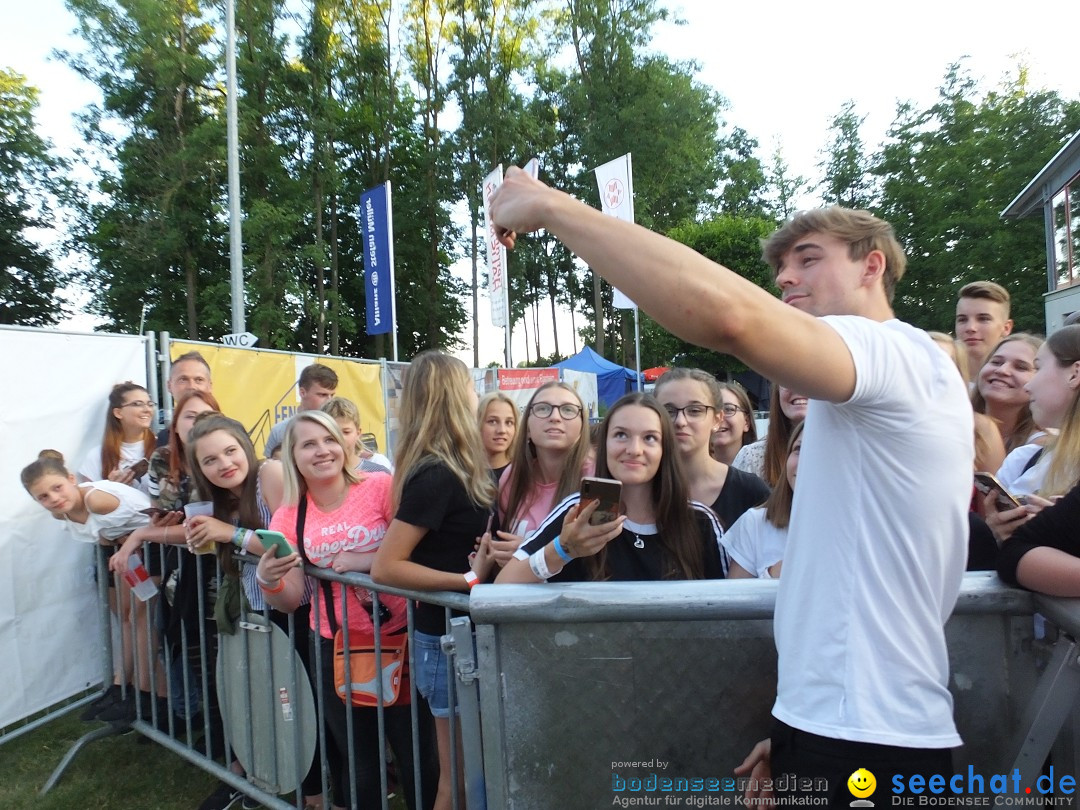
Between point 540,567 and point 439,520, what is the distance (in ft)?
2.41

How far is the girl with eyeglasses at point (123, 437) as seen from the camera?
14.4 ft

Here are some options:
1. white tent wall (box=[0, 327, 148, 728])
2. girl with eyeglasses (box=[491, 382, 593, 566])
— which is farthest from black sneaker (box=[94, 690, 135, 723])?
girl with eyeglasses (box=[491, 382, 593, 566])

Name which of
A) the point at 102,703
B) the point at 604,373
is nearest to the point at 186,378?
the point at 102,703

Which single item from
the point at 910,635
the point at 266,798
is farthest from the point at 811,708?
the point at 266,798

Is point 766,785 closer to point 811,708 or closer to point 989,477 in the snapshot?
point 811,708

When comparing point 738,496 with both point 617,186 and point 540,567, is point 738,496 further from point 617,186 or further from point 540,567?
point 617,186

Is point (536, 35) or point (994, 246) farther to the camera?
point (536, 35)

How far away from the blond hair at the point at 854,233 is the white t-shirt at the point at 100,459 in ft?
13.4

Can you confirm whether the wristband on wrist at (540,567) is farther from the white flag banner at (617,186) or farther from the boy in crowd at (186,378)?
the white flag banner at (617,186)

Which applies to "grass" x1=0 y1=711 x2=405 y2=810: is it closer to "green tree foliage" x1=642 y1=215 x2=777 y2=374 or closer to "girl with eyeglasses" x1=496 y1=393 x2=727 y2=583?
Answer: "girl with eyeglasses" x1=496 y1=393 x2=727 y2=583

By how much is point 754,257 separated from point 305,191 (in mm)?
16341

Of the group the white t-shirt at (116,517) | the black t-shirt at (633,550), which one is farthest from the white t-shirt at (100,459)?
the black t-shirt at (633,550)

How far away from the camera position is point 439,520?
261cm

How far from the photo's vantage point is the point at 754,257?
26281 millimetres
